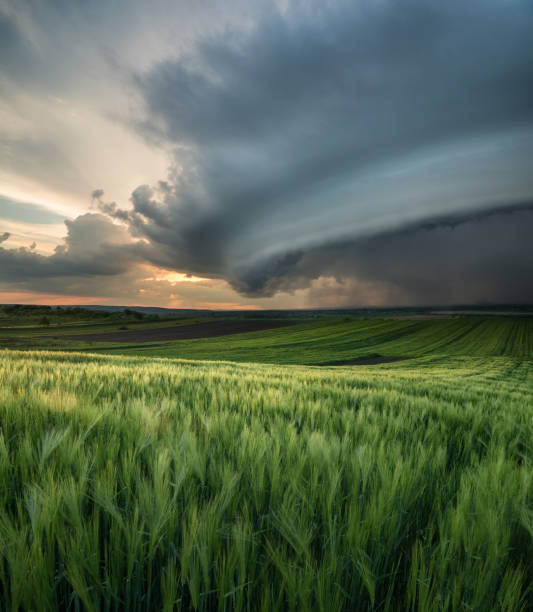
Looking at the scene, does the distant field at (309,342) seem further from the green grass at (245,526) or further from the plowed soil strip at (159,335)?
the green grass at (245,526)

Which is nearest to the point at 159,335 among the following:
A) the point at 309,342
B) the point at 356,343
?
the point at 309,342

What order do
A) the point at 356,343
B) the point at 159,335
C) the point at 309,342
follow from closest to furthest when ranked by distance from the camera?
the point at 309,342 < the point at 356,343 < the point at 159,335

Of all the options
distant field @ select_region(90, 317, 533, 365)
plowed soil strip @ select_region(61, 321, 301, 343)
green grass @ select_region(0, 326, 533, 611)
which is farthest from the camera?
plowed soil strip @ select_region(61, 321, 301, 343)

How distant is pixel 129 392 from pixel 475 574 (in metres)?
2.82

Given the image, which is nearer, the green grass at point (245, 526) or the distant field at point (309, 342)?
the green grass at point (245, 526)

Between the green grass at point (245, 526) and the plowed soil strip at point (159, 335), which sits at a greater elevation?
the green grass at point (245, 526)

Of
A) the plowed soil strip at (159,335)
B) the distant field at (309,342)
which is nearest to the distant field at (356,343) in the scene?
the distant field at (309,342)

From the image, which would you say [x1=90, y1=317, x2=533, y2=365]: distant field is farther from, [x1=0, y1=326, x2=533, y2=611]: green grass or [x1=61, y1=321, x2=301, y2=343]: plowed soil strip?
[x1=0, y1=326, x2=533, y2=611]: green grass

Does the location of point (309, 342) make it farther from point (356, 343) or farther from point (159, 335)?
point (159, 335)

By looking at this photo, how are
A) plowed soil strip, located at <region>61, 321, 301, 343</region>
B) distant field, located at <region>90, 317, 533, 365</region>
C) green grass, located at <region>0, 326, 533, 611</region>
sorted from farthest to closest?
1. plowed soil strip, located at <region>61, 321, 301, 343</region>
2. distant field, located at <region>90, 317, 533, 365</region>
3. green grass, located at <region>0, 326, 533, 611</region>

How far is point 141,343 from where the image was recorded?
204 ft

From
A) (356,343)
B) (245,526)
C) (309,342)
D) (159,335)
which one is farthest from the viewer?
(159,335)

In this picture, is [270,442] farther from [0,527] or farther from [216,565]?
[0,527]

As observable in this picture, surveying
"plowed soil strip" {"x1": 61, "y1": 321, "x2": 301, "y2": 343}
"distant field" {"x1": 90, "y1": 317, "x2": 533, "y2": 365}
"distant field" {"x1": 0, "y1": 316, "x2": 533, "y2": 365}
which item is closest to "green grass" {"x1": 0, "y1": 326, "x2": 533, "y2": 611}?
"distant field" {"x1": 0, "y1": 316, "x2": 533, "y2": 365}
